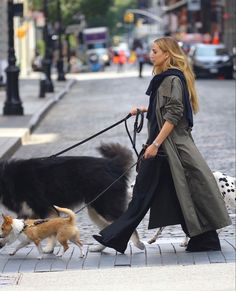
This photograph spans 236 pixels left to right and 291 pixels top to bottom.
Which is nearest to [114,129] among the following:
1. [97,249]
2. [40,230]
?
[97,249]

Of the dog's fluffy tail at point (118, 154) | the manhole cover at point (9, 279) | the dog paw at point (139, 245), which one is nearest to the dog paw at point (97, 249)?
the dog paw at point (139, 245)

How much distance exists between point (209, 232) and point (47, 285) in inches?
81.2

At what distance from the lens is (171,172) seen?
343 inches

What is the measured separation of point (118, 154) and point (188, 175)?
892 mm

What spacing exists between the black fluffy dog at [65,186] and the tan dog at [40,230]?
0.42 metres

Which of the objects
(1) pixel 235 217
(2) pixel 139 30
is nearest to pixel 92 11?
(1) pixel 235 217

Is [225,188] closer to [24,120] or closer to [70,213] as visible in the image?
[70,213]

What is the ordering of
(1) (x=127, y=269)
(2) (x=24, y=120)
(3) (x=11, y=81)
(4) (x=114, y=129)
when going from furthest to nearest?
(3) (x=11, y=81), (2) (x=24, y=120), (4) (x=114, y=129), (1) (x=127, y=269)

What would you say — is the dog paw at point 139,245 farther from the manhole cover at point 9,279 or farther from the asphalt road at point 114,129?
the manhole cover at point 9,279

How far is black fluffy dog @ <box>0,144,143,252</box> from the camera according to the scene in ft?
30.3

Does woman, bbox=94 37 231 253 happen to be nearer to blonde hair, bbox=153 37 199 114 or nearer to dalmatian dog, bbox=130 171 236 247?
blonde hair, bbox=153 37 199 114

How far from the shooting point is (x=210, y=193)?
8742 millimetres

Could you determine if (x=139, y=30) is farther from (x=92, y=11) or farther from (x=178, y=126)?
(x=178, y=126)

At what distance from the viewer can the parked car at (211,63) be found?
1917 inches
